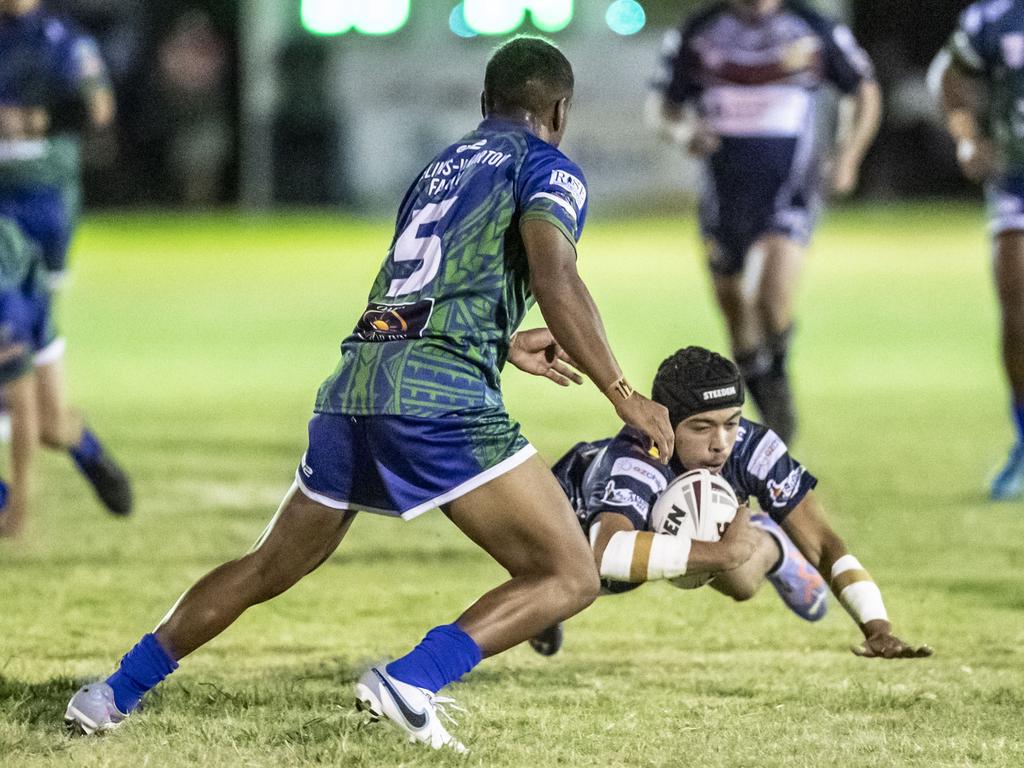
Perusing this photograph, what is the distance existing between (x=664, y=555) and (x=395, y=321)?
103 centimetres

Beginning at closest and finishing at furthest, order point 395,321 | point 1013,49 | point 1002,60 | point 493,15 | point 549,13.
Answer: point 395,321 < point 1013,49 < point 1002,60 < point 549,13 < point 493,15

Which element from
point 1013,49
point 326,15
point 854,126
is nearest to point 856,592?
point 1013,49

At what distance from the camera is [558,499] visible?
4891mm

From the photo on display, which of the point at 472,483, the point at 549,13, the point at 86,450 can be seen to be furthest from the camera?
the point at 549,13

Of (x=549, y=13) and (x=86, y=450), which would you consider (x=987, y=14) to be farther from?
(x=549, y=13)

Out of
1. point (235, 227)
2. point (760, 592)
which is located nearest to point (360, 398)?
point (760, 592)

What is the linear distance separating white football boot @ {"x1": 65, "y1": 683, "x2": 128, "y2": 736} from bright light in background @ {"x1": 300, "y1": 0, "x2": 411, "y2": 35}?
2146 cm

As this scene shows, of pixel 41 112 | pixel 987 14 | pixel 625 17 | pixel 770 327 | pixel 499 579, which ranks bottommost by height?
pixel 625 17

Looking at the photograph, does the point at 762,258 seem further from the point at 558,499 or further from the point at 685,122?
the point at 558,499

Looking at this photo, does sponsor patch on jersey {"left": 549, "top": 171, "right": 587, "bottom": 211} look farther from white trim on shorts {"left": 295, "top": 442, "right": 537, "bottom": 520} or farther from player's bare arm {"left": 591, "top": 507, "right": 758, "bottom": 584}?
player's bare arm {"left": 591, "top": 507, "right": 758, "bottom": 584}

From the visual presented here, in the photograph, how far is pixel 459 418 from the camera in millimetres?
4859

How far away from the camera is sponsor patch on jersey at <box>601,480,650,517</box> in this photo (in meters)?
5.59

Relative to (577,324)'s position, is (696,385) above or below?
below

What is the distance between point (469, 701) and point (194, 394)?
8628mm
